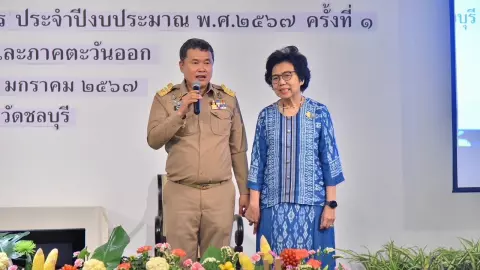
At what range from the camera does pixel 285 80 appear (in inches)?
114

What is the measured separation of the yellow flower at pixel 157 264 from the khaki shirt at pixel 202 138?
1691 mm

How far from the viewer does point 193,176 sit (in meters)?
2.97

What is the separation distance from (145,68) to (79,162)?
0.75 meters


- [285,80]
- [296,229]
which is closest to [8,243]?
[296,229]

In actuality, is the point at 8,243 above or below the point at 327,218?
above

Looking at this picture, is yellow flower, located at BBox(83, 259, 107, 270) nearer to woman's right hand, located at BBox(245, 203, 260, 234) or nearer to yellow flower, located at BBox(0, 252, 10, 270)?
yellow flower, located at BBox(0, 252, 10, 270)

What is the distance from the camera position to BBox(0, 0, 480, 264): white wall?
380 centimetres

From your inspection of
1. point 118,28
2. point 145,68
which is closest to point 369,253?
point 145,68

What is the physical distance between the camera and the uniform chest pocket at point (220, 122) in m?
3.05

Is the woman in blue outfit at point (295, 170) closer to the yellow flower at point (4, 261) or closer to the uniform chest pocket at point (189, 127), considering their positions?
the uniform chest pocket at point (189, 127)

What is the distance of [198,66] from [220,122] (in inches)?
12.4

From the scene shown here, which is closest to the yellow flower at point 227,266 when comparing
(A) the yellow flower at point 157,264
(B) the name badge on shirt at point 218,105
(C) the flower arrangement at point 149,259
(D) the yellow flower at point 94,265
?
(C) the flower arrangement at point 149,259

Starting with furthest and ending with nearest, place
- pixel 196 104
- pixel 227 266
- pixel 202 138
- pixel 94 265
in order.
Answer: pixel 202 138, pixel 196 104, pixel 227 266, pixel 94 265

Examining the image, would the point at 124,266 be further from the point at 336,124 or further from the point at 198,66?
the point at 336,124
